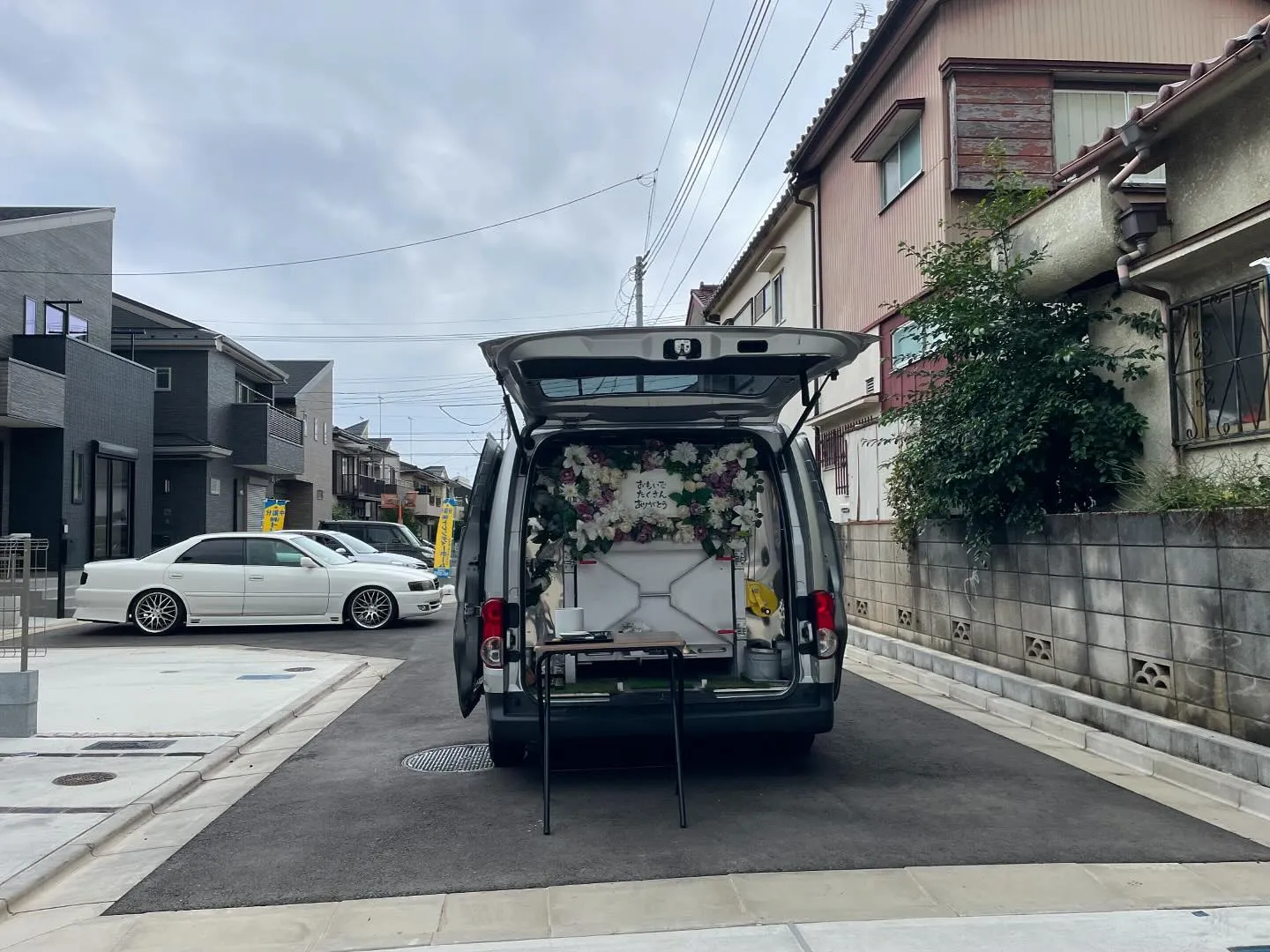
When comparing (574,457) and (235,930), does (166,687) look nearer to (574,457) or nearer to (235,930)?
(574,457)

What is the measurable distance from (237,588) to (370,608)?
68.7 inches

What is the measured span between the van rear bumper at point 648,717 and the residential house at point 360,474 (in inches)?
1460

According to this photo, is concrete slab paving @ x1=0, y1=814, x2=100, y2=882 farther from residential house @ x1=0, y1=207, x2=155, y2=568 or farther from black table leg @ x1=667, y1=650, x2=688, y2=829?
residential house @ x1=0, y1=207, x2=155, y2=568

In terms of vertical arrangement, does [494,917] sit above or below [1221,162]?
below

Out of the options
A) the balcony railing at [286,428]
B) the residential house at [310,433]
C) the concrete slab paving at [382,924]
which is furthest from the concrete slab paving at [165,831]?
the residential house at [310,433]

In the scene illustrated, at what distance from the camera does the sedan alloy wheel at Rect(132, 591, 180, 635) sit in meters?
13.5

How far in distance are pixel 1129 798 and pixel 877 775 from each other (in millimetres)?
1282

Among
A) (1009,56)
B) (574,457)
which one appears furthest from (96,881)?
(1009,56)

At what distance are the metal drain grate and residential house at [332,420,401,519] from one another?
115 ft

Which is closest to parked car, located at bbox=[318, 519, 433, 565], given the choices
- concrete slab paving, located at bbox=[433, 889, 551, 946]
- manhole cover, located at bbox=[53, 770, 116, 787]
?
manhole cover, located at bbox=[53, 770, 116, 787]

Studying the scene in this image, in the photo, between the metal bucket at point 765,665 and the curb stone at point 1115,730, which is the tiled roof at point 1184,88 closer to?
the curb stone at point 1115,730

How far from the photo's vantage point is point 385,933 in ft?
12.0

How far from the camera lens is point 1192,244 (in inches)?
250

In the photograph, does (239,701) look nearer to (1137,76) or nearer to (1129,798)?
(1129,798)
